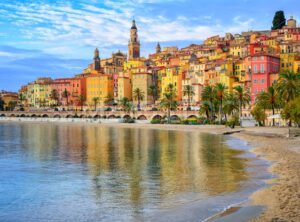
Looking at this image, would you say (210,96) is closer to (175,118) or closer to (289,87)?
(175,118)

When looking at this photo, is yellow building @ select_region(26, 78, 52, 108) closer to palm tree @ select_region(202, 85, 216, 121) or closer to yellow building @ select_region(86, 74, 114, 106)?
yellow building @ select_region(86, 74, 114, 106)

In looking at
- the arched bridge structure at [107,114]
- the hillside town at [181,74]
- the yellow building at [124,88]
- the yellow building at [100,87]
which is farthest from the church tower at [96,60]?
the arched bridge structure at [107,114]

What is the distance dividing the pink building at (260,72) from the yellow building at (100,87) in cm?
6555

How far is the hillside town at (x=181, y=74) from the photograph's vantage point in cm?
10756

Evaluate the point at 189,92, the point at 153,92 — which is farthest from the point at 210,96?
the point at 153,92

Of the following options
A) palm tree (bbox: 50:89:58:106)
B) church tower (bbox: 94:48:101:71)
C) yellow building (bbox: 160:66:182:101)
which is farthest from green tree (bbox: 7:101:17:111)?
yellow building (bbox: 160:66:182:101)

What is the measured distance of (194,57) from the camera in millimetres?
142250

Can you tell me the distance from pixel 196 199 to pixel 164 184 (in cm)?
389

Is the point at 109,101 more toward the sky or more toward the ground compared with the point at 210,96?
more toward the sky

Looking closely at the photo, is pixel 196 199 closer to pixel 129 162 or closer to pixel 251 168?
pixel 251 168

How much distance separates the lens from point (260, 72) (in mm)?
101875

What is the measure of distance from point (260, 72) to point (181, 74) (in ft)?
123

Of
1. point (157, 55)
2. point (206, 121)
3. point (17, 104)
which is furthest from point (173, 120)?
point (17, 104)

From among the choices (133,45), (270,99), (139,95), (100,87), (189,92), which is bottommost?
(270,99)
